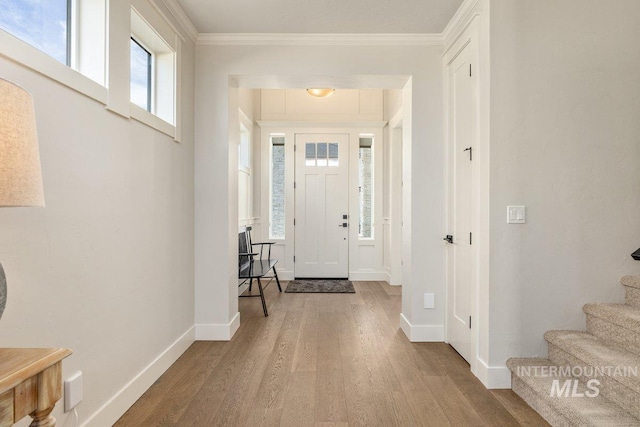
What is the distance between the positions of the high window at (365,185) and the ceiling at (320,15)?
9.15 feet

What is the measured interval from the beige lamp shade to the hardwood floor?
1.53 metres

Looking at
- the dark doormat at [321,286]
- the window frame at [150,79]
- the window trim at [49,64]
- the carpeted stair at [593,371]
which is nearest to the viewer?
the window trim at [49,64]

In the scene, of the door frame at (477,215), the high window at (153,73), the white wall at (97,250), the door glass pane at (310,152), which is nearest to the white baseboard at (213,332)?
the white wall at (97,250)

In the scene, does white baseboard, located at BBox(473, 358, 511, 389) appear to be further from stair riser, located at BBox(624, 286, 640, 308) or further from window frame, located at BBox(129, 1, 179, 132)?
window frame, located at BBox(129, 1, 179, 132)

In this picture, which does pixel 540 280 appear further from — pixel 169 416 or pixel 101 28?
pixel 101 28

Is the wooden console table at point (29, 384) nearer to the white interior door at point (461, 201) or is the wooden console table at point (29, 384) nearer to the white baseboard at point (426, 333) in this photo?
the white interior door at point (461, 201)

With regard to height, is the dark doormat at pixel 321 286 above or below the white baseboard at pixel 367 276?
below

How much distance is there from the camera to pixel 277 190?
5.73 meters

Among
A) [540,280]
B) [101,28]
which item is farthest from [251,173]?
[540,280]

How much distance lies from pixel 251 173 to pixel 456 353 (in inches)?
154

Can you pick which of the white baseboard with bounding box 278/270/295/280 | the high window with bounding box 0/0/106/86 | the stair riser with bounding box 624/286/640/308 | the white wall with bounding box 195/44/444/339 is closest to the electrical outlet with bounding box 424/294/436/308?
the white wall with bounding box 195/44/444/339

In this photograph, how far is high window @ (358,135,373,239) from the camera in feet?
18.6

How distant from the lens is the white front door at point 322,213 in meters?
5.62

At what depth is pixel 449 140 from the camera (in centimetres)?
292
